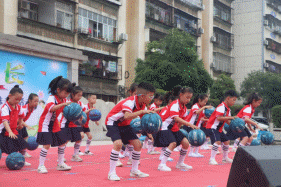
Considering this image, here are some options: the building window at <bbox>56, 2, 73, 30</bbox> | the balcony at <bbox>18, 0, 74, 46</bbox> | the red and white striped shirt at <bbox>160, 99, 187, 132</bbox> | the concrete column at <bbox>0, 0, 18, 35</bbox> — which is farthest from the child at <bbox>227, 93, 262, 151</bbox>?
the building window at <bbox>56, 2, 73, 30</bbox>

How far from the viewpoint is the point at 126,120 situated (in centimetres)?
655

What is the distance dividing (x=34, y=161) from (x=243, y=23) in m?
42.8

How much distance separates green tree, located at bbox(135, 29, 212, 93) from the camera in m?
26.0

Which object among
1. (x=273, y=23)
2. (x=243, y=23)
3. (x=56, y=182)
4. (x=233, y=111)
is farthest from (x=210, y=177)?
(x=273, y=23)

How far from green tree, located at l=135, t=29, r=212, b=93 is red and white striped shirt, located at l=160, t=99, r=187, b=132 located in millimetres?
17729

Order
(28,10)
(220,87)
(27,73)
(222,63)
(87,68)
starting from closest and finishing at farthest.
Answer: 1. (27,73)
2. (28,10)
3. (87,68)
4. (220,87)
5. (222,63)

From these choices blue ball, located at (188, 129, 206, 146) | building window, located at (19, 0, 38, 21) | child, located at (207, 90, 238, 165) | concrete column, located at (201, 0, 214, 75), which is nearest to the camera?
blue ball, located at (188, 129, 206, 146)

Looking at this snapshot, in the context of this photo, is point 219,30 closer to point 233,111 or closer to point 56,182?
point 233,111

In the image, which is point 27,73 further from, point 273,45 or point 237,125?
point 273,45

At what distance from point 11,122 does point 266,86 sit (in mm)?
34686

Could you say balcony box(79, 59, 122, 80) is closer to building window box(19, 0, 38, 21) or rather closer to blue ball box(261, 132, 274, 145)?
building window box(19, 0, 38, 21)

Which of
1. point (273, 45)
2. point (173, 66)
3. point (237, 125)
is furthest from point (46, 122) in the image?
point (273, 45)

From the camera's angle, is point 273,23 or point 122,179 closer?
point 122,179

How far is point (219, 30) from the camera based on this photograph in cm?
4234
